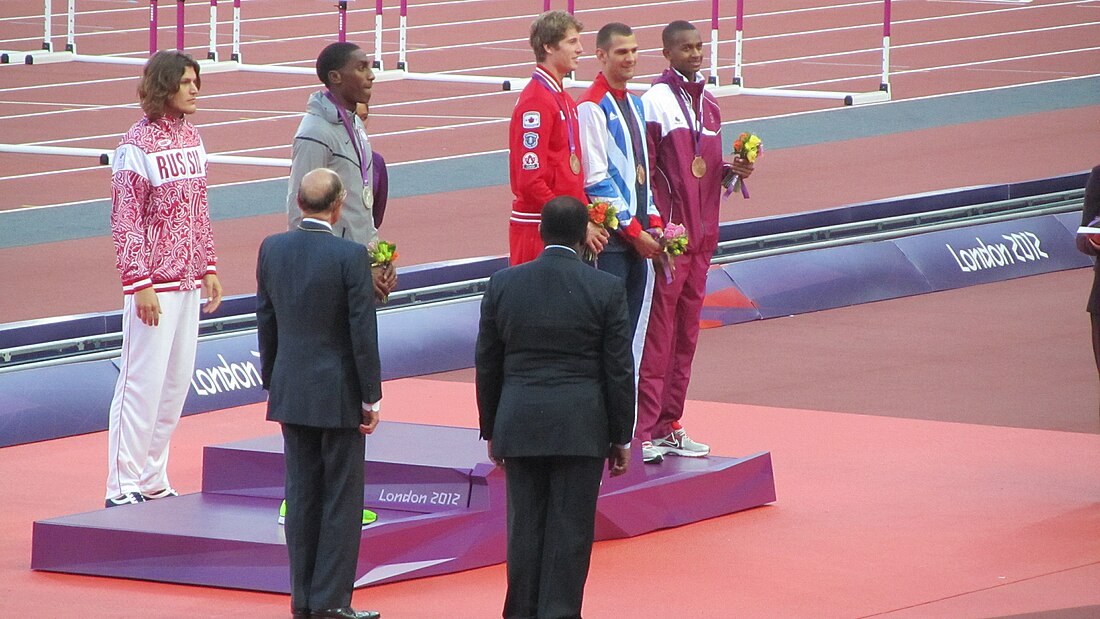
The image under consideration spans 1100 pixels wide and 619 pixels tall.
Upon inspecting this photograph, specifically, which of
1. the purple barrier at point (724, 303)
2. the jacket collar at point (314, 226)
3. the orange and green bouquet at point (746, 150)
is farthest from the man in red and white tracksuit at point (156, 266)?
the purple barrier at point (724, 303)

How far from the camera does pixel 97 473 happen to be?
27.2 feet

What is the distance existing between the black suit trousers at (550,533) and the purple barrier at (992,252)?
25.8 feet

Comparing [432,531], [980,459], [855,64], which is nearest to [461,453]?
[432,531]

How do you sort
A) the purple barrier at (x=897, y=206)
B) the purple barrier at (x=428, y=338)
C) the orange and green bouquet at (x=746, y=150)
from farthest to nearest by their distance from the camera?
the purple barrier at (x=897, y=206)
the purple barrier at (x=428, y=338)
the orange and green bouquet at (x=746, y=150)

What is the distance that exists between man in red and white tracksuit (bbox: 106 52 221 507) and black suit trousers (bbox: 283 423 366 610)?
1426mm

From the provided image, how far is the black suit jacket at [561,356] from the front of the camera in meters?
5.70

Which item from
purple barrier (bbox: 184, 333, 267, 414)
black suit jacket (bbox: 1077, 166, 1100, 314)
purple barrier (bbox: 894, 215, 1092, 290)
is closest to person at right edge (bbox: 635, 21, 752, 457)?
black suit jacket (bbox: 1077, 166, 1100, 314)

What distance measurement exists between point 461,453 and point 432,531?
0.56 metres

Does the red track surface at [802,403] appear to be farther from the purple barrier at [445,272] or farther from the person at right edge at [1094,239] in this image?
the purple barrier at [445,272]

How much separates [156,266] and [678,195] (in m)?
2.29

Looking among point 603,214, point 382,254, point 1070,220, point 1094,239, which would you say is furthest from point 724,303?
point 382,254

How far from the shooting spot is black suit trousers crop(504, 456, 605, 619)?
5773 millimetres

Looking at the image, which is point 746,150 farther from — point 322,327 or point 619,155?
point 322,327

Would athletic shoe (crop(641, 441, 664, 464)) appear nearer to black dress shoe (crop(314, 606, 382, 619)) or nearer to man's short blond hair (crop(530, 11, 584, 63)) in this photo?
man's short blond hair (crop(530, 11, 584, 63))
